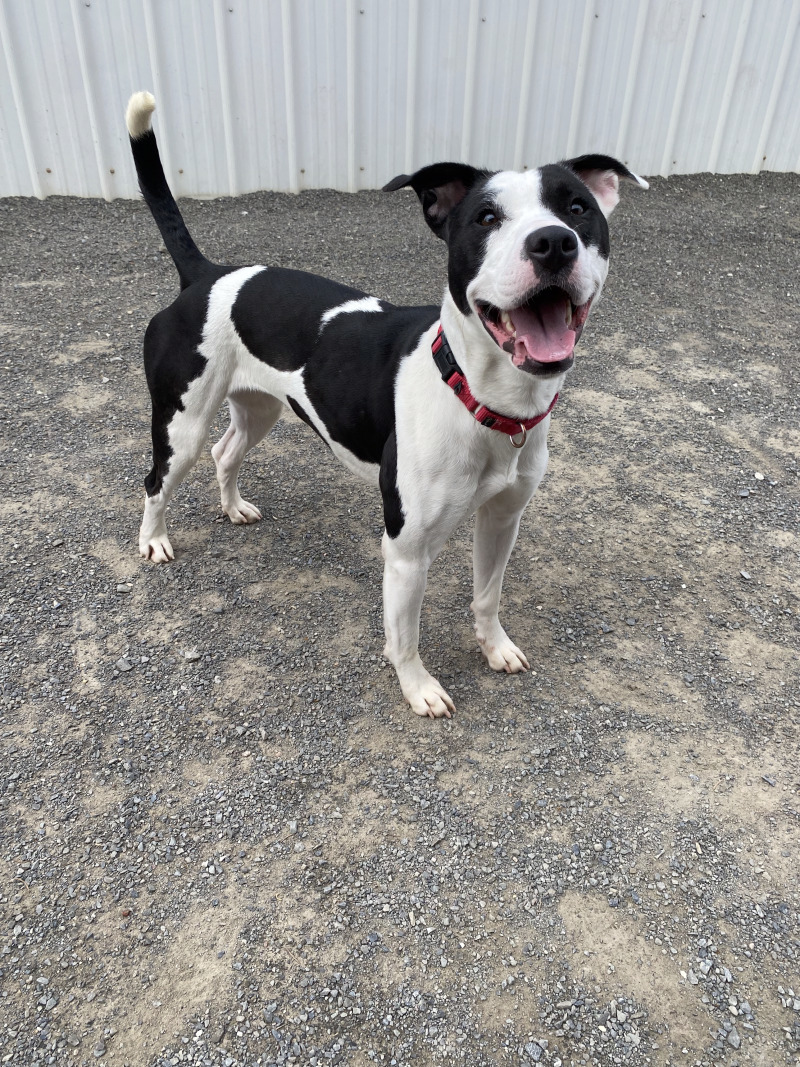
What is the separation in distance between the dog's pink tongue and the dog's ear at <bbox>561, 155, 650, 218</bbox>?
1.82 ft

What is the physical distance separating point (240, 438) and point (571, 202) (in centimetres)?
203

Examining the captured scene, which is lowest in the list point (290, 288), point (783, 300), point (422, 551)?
point (783, 300)

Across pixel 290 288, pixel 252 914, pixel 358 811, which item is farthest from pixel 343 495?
pixel 252 914

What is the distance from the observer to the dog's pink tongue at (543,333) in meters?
1.96

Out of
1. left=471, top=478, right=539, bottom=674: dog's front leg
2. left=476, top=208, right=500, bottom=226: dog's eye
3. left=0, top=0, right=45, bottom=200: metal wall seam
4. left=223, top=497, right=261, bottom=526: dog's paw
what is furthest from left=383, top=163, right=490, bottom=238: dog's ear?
left=0, top=0, right=45, bottom=200: metal wall seam

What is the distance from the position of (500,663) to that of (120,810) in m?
1.52

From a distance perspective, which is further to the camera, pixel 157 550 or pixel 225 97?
pixel 225 97

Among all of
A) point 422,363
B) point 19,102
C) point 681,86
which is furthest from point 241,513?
point 681,86

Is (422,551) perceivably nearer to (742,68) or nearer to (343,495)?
(343,495)

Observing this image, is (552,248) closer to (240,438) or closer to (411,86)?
(240,438)

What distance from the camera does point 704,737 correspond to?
9.05 feet

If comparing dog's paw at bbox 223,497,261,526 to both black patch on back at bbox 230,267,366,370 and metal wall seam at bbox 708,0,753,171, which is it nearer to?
black patch on back at bbox 230,267,366,370

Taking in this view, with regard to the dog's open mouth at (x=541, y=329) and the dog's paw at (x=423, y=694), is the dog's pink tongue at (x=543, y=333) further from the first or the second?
the dog's paw at (x=423, y=694)

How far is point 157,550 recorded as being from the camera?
11.6ft
